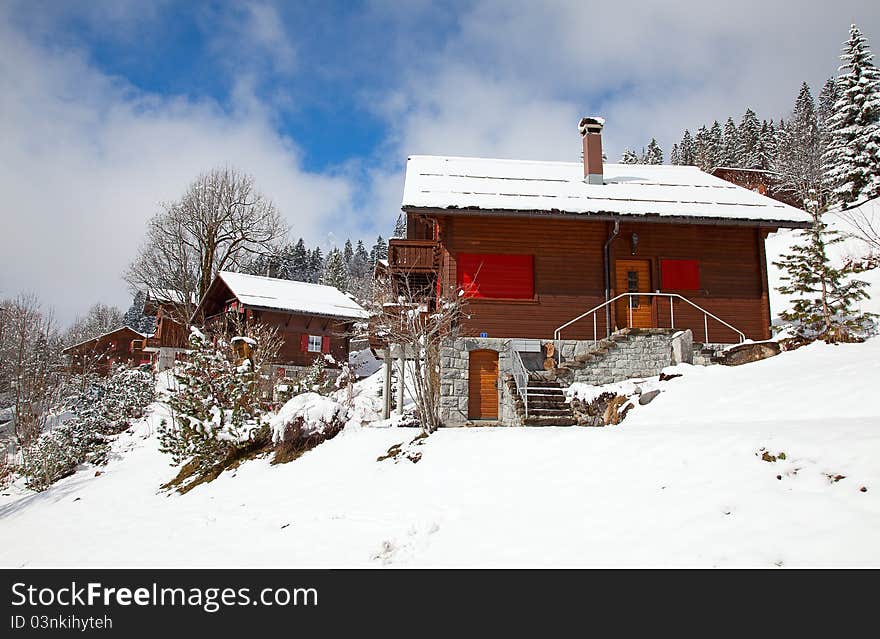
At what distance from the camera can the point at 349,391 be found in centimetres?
1970

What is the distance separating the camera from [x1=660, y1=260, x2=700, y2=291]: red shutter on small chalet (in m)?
17.0

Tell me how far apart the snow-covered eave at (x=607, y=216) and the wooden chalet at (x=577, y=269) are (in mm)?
28

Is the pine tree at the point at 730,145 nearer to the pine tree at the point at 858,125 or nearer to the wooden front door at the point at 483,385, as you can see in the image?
the pine tree at the point at 858,125

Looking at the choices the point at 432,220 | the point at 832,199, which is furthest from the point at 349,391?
the point at 832,199

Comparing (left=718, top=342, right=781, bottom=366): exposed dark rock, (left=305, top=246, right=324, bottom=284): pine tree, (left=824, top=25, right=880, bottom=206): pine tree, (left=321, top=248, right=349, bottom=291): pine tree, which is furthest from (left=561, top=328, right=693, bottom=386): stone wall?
(left=305, top=246, right=324, bottom=284): pine tree

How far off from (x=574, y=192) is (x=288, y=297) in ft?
65.1

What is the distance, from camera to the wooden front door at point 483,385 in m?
15.6

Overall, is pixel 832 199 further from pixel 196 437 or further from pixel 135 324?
pixel 135 324

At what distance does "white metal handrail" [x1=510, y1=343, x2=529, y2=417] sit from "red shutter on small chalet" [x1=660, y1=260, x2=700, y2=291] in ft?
16.5

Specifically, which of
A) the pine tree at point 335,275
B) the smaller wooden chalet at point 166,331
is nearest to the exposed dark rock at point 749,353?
the smaller wooden chalet at point 166,331

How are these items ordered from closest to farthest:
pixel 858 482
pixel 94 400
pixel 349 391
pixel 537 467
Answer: pixel 858 482
pixel 537 467
pixel 349 391
pixel 94 400

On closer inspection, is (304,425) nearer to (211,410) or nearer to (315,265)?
(211,410)
